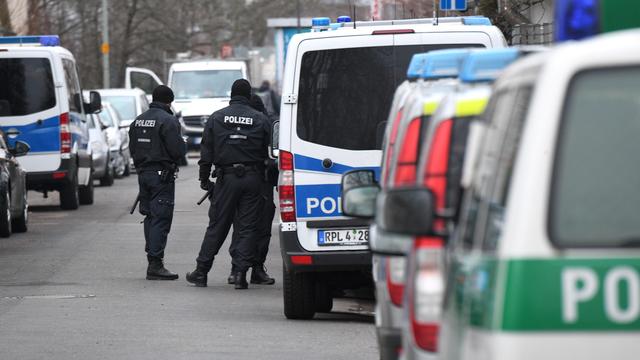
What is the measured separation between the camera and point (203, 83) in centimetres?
4038

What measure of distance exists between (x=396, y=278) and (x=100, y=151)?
22485 millimetres

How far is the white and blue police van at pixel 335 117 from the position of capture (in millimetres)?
11086

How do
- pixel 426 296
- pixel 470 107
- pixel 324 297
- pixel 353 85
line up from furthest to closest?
pixel 324 297 → pixel 353 85 → pixel 470 107 → pixel 426 296

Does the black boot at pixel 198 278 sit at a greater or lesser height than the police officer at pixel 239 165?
lesser

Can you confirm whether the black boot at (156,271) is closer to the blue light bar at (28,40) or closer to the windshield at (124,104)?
the blue light bar at (28,40)

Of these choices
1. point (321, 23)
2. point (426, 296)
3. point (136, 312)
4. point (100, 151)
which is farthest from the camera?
point (100, 151)

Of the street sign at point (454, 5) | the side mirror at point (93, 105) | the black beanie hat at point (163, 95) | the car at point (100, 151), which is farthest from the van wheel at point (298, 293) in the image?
the car at point (100, 151)

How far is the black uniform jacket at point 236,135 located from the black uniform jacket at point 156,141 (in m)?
1.16

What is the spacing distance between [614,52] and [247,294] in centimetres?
956

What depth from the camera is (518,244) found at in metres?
4.02

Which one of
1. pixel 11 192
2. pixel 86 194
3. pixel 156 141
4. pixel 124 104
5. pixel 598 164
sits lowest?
pixel 86 194

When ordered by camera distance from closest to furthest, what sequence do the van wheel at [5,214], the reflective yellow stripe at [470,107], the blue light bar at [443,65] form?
1. the reflective yellow stripe at [470,107]
2. the blue light bar at [443,65]
3. the van wheel at [5,214]

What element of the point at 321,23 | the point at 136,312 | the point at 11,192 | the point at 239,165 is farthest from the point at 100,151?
the point at 136,312

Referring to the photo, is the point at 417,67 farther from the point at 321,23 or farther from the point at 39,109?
the point at 39,109
